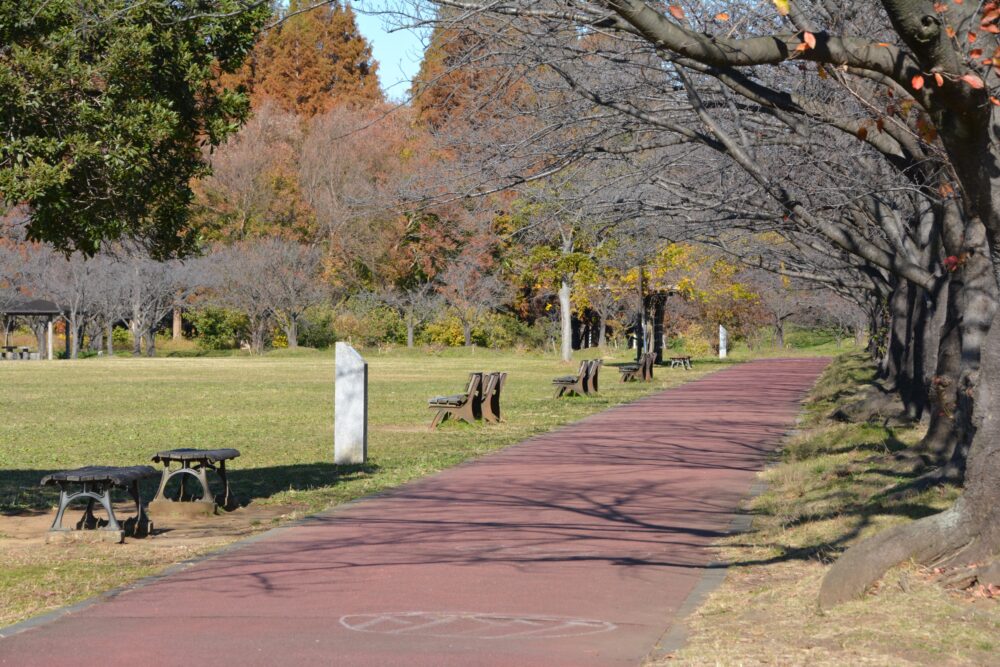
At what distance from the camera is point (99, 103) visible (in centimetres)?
1163

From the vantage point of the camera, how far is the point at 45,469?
16.6m

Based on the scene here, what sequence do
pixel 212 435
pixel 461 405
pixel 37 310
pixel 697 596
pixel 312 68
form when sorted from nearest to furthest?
pixel 697 596, pixel 212 435, pixel 461 405, pixel 37 310, pixel 312 68

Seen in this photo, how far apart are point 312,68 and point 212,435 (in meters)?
67.2

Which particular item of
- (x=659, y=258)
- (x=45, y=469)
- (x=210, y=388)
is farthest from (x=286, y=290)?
(x=45, y=469)

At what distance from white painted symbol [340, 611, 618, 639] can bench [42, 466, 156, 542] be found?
3.65m

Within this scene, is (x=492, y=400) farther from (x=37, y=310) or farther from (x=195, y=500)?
(x=37, y=310)

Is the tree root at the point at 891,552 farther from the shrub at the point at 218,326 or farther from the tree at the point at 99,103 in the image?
the shrub at the point at 218,326

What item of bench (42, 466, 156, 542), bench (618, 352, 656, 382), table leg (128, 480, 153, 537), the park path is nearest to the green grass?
bench (618, 352, 656, 382)

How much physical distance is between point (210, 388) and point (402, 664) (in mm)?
29183

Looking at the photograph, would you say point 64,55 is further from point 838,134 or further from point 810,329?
point 810,329

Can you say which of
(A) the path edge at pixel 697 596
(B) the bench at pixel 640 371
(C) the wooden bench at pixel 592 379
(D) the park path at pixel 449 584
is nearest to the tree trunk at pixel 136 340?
(B) the bench at pixel 640 371

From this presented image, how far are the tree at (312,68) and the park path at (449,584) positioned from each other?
235 ft

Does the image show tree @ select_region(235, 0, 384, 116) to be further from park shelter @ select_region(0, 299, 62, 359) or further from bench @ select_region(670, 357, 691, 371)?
bench @ select_region(670, 357, 691, 371)

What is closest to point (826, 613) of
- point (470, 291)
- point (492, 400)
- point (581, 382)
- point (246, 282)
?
point (492, 400)
